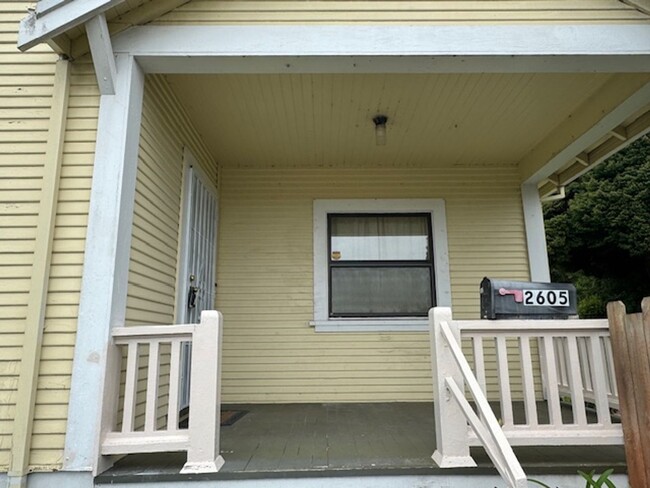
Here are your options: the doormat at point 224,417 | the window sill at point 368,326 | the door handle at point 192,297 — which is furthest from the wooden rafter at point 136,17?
the window sill at point 368,326

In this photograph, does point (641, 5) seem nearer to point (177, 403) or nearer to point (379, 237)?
point (379, 237)

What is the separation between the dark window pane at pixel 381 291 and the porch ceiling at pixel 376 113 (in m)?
1.17

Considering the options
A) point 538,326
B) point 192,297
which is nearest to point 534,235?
point 538,326

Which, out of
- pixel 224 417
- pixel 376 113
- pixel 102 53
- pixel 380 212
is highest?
pixel 376 113

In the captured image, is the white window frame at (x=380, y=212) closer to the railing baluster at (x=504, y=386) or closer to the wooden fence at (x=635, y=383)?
the railing baluster at (x=504, y=386)

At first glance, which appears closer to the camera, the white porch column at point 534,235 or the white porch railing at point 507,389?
the white porch railing at point 507,389

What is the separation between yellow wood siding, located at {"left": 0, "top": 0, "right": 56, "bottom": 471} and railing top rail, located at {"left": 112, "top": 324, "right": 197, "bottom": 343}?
1.67 feet

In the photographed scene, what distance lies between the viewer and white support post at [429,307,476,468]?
221cm

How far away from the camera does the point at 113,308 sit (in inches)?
92.9

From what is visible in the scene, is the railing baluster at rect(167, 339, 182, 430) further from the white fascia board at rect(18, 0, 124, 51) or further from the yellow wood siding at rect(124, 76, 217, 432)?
the white fascia board at rect(18, 0, 124, 51)

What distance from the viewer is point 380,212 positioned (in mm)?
4773

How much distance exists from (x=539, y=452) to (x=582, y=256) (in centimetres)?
1261

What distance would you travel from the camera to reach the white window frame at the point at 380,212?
4504 mm

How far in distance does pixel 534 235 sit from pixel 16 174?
14.8 feet
